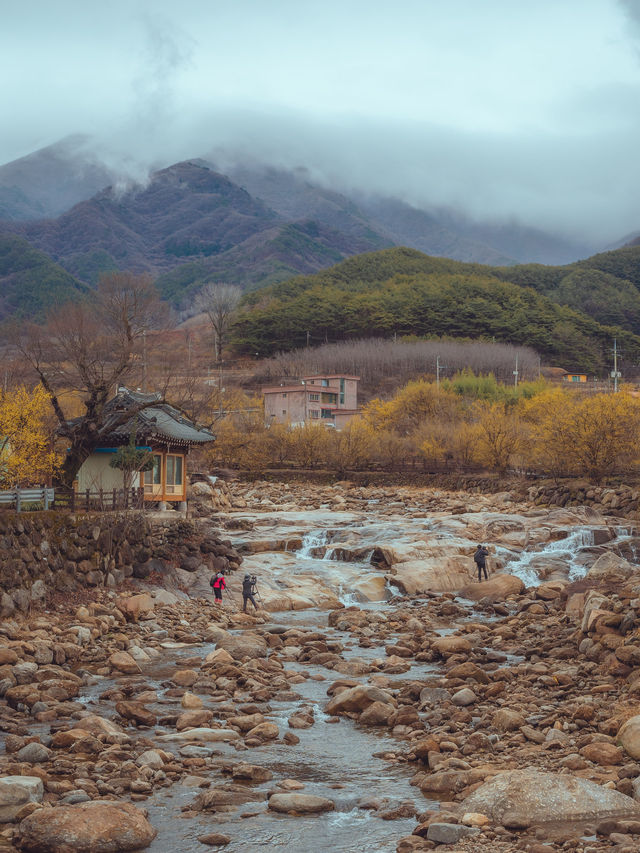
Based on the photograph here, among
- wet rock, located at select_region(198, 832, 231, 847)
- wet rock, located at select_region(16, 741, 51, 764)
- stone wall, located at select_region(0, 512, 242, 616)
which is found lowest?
wet rock, located at select_region(198, 832, 231, 847)

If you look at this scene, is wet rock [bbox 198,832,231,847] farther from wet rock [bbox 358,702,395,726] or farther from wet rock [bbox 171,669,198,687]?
wet rock [bbox 171,669,198,687]

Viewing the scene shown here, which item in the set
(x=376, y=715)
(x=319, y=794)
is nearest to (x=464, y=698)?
(x=376, y=715)

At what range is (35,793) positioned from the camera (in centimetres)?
1002

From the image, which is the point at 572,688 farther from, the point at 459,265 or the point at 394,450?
the point at 459,265

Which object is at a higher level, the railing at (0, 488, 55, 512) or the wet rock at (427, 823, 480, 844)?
the railing at (0, 488, 55, 512)

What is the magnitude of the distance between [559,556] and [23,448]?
1993cm

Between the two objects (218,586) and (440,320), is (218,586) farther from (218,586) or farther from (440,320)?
(440,320)

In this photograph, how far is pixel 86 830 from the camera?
915 centimetres

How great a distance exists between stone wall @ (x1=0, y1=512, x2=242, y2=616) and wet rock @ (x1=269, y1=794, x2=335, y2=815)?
10313 mm

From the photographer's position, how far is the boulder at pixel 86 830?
9.01m

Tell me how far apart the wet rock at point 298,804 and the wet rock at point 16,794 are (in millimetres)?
2834

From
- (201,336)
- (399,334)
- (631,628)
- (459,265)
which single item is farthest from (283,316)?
(631,628)

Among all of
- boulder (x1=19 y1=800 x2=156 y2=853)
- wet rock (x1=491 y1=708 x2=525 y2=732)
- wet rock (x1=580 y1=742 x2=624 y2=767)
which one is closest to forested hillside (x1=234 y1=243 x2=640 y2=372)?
wet rock (x1=491 y1=708 x2=525 y2=732)

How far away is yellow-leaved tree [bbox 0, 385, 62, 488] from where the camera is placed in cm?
2669
